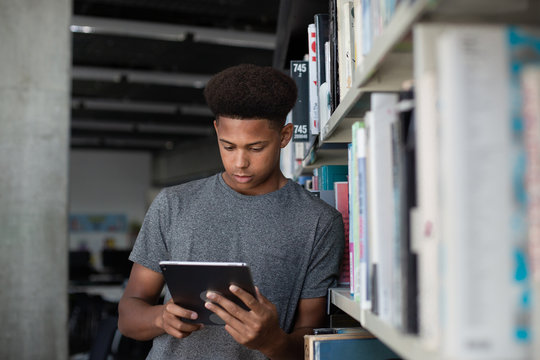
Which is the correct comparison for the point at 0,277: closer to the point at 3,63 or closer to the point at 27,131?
the point at 27,131

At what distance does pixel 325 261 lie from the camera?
1.60 metres

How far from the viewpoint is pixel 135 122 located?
36.1ft

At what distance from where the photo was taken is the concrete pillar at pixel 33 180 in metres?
2.56

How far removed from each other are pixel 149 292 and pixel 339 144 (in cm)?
75

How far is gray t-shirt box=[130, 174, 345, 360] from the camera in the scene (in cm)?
160

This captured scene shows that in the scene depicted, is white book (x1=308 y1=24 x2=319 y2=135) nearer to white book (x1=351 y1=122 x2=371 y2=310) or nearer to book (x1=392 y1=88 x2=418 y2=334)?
white book (x1=351 y1=122 x2=371 y2=310)

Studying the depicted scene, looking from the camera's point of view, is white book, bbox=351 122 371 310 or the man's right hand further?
the man's right hand

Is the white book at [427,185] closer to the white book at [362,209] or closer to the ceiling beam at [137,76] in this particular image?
the white book at [362,209]

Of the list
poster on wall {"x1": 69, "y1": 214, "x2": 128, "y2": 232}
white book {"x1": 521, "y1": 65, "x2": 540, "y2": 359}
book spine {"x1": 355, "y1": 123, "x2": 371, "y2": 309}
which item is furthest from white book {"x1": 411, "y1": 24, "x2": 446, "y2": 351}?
poster on wall {"x1": 69, "y1": 214, "x2": 128, "y2": 232}

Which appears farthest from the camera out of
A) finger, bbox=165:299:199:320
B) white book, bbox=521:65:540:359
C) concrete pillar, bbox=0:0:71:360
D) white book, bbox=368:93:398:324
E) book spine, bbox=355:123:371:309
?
concrete pillar, bbox=0:0:71:360

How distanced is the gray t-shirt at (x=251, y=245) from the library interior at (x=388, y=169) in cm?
5

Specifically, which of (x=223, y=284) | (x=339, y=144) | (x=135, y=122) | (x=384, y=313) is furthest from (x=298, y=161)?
(x=135, y=122)

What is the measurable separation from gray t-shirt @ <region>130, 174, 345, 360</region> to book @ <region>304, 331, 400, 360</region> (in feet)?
1.14

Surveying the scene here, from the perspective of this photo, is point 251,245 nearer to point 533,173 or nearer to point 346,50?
point 346,50
